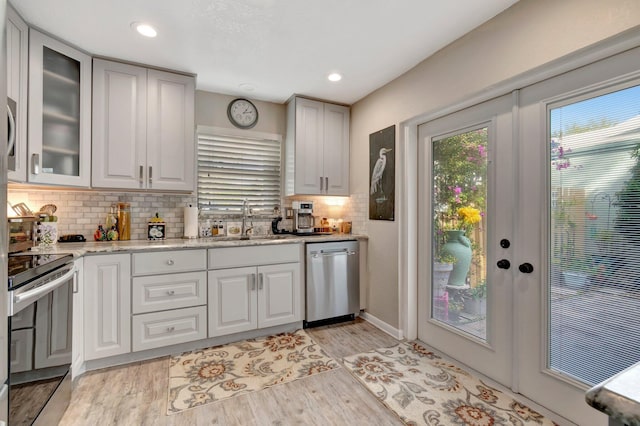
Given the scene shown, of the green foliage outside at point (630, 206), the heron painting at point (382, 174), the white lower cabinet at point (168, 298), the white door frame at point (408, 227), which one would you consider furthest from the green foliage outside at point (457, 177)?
the white lower cabinet at point (168, 298)

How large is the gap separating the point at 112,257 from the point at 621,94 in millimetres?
3398

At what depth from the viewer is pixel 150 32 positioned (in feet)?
7.06

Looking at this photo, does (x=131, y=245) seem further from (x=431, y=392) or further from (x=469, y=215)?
(x=469, y=215)

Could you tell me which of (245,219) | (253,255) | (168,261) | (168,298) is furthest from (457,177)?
(168,298)

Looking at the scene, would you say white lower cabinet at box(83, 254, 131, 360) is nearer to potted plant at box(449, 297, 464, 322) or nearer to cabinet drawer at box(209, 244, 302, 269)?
cabinet drawer at box(209, 244, 302, 269)

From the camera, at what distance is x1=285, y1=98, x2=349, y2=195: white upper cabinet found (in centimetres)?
335

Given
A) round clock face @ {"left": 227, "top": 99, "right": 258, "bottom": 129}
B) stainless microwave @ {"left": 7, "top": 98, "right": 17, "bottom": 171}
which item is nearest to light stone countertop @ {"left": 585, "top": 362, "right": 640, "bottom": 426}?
stainless microwave @ {"left": 7, "top": 98, "right": 17, "bottom": 171}

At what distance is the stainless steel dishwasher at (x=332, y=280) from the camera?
3.05 metres

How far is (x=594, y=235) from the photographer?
161 cm

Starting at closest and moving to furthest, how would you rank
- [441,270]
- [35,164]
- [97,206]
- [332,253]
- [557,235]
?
1. [557,235]
2. [35,164]
3. [441,270]
4. [97,206]
5. [332,253]

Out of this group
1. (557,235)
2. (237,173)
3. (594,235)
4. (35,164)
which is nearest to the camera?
(594,235)

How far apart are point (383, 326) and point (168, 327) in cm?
204

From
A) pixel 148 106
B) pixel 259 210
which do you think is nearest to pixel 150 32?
pixel 148 106

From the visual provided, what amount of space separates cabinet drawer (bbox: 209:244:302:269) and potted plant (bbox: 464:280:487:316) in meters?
1.57
